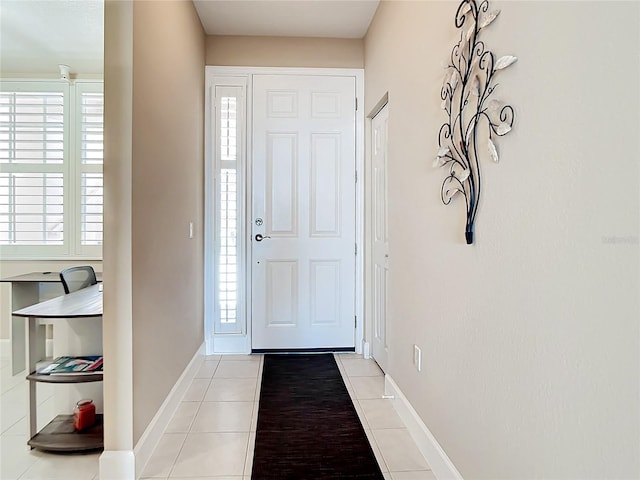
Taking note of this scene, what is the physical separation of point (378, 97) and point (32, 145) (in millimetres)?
3106

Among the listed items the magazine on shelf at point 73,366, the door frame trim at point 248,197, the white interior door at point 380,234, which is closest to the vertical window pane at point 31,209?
the door frame trim at point 248,197

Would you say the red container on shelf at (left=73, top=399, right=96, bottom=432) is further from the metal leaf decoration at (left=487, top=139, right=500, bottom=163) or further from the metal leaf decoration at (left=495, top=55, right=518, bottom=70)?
the metal leaf decoration at (left=495, top=55, right=518, bottom=70)

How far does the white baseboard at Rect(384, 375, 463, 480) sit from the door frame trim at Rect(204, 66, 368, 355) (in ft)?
3.79

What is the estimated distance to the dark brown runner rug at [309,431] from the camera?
6.05 ft

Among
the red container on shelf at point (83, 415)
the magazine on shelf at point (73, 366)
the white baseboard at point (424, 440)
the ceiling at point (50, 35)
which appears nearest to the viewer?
the white baseboard at point (424, 440)

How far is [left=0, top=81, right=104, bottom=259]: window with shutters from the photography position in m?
3.65

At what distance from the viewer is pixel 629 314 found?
81 centimetres

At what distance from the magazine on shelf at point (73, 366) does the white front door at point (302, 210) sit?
1521 mm

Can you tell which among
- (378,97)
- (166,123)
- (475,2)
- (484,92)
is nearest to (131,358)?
(166,123)

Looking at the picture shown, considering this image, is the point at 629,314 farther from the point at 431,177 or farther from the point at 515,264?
the point at 431,177

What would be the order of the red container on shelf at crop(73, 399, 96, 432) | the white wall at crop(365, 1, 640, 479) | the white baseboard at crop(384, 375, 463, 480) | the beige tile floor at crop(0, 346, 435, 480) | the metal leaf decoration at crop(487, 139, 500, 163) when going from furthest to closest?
the red container on shelf at crop(73, 399, 96, 432) < the beige tile floor at crop(0, 346, 435, 480) < the white baseboard at crop(384, 375, 463, 480) < the metal leaf decoration at crop(487, 139, 500, 163) < the white wall at crop(365, 1, 640, 479)

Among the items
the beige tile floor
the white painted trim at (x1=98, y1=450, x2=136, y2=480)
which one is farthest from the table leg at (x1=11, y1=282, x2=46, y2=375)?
the white painted trim at (x1=98, y1=450, x2=136, y2=480)

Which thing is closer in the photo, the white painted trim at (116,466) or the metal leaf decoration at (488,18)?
the metal leaf decoration at (488,18)

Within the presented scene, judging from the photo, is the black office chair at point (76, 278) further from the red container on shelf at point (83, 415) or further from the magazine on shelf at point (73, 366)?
the red container on shelf at point (83, 415)
